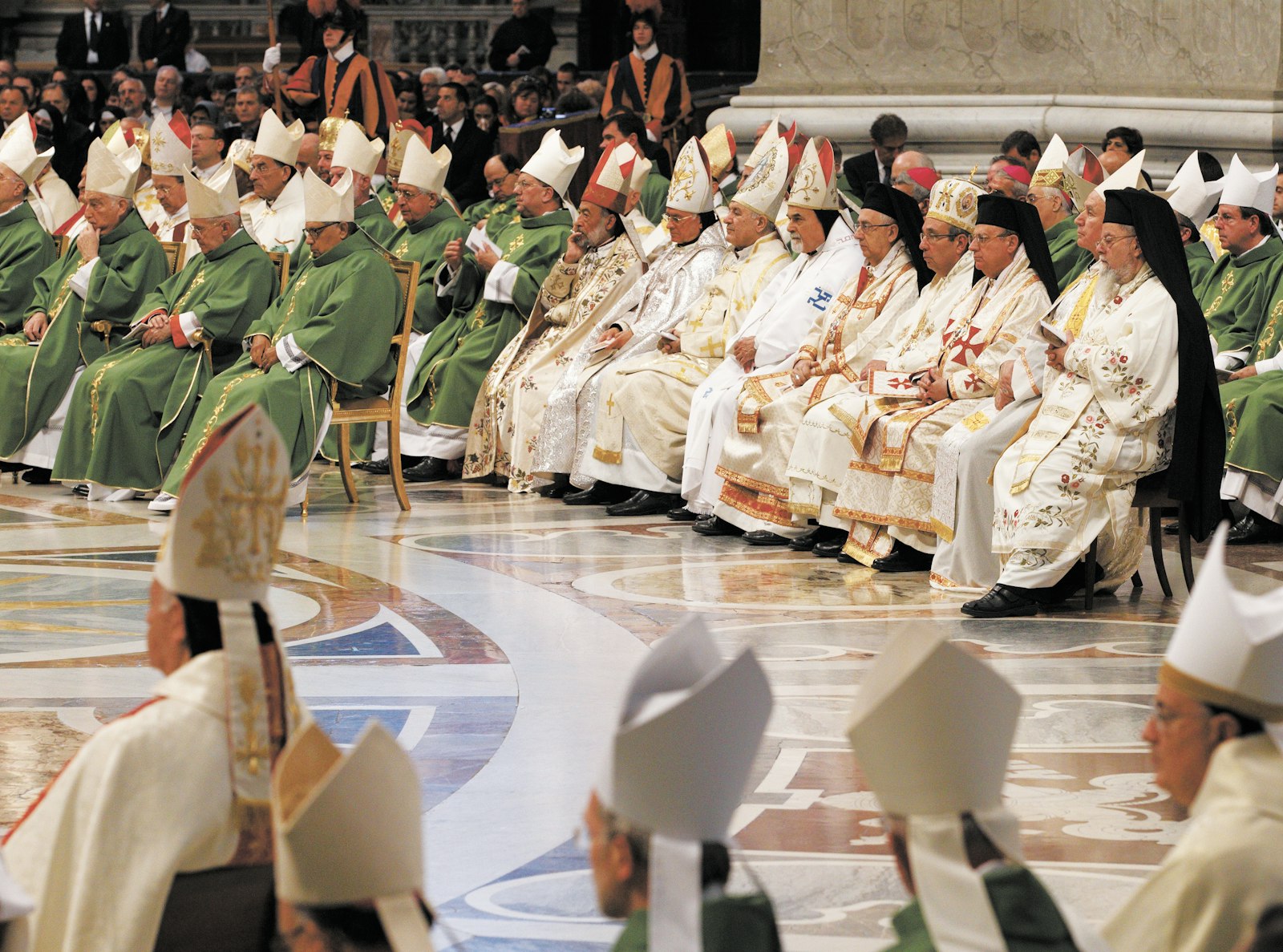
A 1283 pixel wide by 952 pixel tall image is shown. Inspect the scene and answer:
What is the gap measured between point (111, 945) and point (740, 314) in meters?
6.82

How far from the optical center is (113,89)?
16734 mm

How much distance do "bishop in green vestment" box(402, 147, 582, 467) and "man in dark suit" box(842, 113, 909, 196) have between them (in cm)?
149

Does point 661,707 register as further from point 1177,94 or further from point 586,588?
point 1177,94

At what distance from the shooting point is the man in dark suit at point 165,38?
1828cm

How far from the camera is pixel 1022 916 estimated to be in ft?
7.34

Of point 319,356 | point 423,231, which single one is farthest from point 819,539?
point 423,231

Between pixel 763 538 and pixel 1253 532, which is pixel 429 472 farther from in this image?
pixel 1253 532

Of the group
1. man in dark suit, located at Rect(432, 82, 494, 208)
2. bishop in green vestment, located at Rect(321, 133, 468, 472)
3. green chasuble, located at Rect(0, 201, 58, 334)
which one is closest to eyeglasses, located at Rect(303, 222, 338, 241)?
bishop in green vestment, located at Rect(321, 133, 468, 472)

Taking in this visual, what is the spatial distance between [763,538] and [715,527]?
34 cm

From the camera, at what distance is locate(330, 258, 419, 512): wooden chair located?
9.24 m

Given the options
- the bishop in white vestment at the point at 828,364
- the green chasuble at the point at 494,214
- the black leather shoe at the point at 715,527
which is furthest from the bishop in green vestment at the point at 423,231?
the bishop in white vestment at the point at 828,364

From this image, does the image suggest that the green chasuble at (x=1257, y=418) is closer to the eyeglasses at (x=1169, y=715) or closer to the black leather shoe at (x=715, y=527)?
the black leather shoe at (x=715, y=527)

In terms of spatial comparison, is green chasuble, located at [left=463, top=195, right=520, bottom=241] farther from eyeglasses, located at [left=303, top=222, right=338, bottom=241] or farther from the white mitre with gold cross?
the white mitre with gold cross

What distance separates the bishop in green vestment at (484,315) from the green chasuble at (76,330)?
5.05 feet
